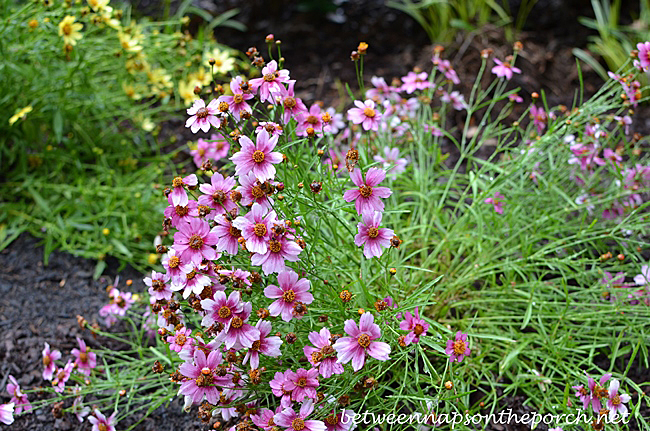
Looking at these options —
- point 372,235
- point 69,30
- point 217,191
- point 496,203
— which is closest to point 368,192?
point 372,235

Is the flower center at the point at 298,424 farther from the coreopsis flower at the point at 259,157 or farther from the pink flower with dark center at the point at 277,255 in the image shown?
the coreopsis flower at the point at 259,157

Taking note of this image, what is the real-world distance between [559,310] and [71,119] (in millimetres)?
2390

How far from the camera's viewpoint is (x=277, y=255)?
155 cm

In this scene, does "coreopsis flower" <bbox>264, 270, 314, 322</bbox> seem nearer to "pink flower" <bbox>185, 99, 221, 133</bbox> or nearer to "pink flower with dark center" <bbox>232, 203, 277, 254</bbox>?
"pink flower with dark center" <bbox>232, 203, 277, 254</bbox>

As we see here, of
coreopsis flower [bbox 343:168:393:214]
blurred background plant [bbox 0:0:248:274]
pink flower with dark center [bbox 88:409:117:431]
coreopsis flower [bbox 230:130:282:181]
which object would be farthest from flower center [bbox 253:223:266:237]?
blurred background plant [bbox 0:0:248:274]

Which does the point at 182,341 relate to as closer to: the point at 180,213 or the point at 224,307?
the point at 224,307

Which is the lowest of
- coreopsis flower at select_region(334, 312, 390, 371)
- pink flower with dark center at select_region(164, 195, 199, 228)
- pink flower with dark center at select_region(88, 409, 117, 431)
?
pink flower with dark center at select_region(88, 409, 117, 431)

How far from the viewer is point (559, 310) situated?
2188 millimetres

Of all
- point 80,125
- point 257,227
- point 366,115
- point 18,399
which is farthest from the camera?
point 80,125

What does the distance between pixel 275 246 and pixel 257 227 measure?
0.06 meters

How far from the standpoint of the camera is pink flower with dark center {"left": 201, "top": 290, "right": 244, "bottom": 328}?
1589 millimetres

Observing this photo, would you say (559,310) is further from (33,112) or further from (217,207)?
(33,112)

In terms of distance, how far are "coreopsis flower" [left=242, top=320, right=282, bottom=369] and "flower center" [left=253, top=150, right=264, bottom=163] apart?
1.37ft

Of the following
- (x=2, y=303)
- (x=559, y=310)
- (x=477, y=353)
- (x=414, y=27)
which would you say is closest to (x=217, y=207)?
(x=477, y=353)
